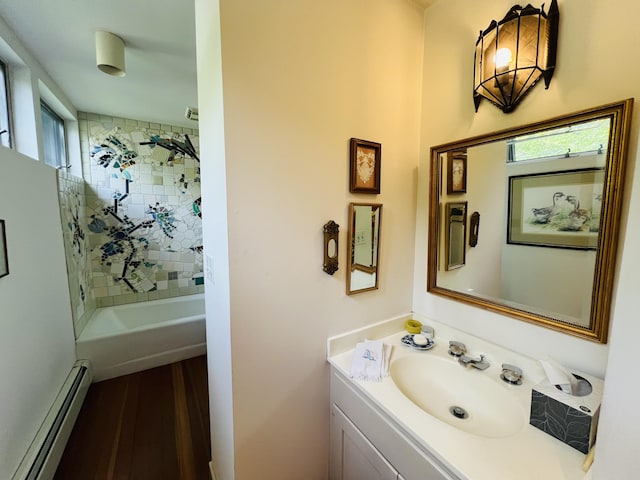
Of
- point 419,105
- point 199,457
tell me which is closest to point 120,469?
point 199,457

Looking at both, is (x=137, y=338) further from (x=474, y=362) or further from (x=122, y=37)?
(x=474, y=362)

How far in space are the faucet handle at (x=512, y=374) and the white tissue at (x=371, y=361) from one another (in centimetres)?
47

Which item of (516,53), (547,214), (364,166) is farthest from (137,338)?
(516,53)

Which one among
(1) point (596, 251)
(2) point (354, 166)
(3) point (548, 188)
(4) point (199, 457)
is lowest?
(4) point (199, 457)

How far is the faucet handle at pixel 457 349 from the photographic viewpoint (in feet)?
4.05

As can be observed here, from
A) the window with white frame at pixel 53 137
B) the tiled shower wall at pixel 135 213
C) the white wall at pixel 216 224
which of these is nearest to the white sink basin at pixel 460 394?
the white wall at pixel 216 224

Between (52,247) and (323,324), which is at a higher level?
(52,247)

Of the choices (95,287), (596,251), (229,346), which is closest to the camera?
(596,251)

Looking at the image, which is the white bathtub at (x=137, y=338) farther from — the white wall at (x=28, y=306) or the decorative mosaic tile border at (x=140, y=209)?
the white wall at (x=28, y=306)

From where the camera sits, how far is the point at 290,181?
40.9 inches

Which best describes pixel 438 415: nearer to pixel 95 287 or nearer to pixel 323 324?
pixel 323 324

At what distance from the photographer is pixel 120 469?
1569 millimetres

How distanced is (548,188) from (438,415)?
1.02 meters

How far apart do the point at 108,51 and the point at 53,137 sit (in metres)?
1.48
